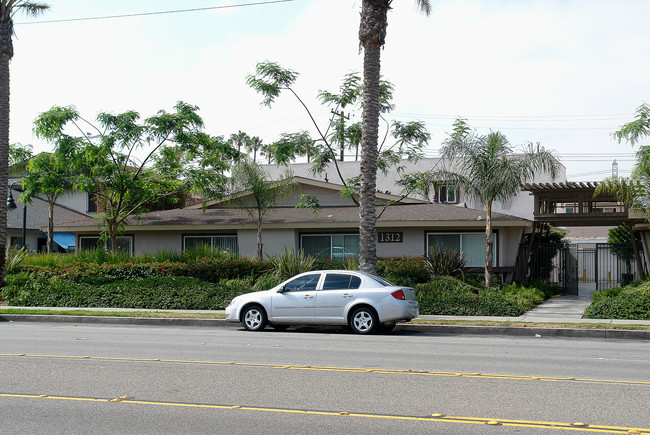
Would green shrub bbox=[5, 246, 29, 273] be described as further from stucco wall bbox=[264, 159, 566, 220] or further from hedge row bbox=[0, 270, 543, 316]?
stucco wall bbox=[264, 159, 566, 220]

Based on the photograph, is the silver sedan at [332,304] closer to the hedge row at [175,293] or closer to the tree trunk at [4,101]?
the hedge row at [175,293]

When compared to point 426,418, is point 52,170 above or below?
above

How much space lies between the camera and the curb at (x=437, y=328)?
1519 cm

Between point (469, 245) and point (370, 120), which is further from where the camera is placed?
point (469, 245)

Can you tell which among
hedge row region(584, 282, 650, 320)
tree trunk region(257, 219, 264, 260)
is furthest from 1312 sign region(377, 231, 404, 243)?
hedge row region(584, 282, 650, 320)

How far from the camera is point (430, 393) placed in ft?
27.1

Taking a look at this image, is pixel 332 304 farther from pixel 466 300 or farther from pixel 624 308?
pixel 624 308

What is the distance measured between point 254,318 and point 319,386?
7.64 m

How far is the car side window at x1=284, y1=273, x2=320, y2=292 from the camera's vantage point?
15859 mm

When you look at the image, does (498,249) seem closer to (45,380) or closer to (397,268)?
(397,268)

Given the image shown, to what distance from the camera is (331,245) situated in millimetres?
26547

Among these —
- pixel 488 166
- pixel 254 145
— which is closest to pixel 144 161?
pixel 488 166

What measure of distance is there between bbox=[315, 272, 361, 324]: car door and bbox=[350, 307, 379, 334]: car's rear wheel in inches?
9.1

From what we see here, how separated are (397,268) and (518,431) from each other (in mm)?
15791
